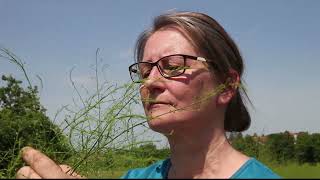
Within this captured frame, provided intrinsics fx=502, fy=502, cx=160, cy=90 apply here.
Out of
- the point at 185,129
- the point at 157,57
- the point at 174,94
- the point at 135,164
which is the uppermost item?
the point at 157,57

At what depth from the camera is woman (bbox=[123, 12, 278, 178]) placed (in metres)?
1.80

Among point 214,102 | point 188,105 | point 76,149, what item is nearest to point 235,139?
point 214,102

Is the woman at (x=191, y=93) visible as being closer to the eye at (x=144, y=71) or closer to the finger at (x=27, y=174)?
the eye at (x=144, y=71)

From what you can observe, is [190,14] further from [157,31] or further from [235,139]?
[235,139]

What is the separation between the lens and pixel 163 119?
5.82 ft

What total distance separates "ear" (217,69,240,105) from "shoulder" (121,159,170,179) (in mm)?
334

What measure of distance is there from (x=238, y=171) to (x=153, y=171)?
385 millimetres

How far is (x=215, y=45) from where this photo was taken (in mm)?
2047

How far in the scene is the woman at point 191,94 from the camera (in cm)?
180

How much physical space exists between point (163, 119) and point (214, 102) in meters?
0.28

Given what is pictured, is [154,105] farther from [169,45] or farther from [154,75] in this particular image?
[169,45]

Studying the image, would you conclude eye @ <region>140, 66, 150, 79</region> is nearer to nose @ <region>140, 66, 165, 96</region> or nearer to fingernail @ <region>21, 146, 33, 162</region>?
nose @ <region>140, 66, 165, 96</region>

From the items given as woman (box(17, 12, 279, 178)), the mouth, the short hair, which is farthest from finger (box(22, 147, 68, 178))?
the short hair

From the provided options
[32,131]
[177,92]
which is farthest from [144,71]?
[32,131]
